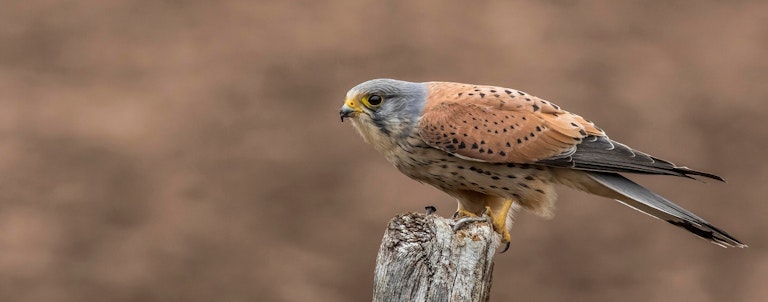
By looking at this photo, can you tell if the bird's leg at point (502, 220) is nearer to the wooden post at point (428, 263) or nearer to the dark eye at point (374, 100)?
the dark eye at point (374, 100)

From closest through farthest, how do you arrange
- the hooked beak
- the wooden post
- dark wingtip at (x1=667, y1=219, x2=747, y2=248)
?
the wooden post → dark wingtip at (x1=667, y1=219, x2=747, y2=248) → the hooked beak

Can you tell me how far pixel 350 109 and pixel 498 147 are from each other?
48 cm

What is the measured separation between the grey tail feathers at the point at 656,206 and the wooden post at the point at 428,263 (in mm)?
883

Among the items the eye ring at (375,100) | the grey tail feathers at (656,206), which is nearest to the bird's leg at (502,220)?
the grey tail feathers at (656,206)

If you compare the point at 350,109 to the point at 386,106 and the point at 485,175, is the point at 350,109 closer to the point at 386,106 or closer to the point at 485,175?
the point at 386,106

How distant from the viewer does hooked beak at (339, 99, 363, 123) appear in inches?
126

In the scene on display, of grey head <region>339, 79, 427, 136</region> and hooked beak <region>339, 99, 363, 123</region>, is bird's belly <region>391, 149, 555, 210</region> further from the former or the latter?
hooked beak <region>339, 99, 363, 123</region>

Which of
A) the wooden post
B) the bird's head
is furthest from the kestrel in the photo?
the wooden post

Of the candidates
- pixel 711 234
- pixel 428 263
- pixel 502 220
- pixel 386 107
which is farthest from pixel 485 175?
pixel 428 263

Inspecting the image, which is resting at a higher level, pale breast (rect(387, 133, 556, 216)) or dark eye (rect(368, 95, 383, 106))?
dark eye (rect(368, 95, 383, 106))

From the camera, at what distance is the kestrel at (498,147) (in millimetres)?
3213

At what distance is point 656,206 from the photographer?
319 cm

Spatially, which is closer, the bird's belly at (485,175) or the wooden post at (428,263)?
the wooden post at (428,263)

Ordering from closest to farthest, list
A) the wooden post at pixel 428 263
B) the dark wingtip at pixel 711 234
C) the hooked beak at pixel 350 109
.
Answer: the wooden post at pixel 428 263 < the dark wingtip at pixel 711 234 < the hooked beak at pixel 350 109
